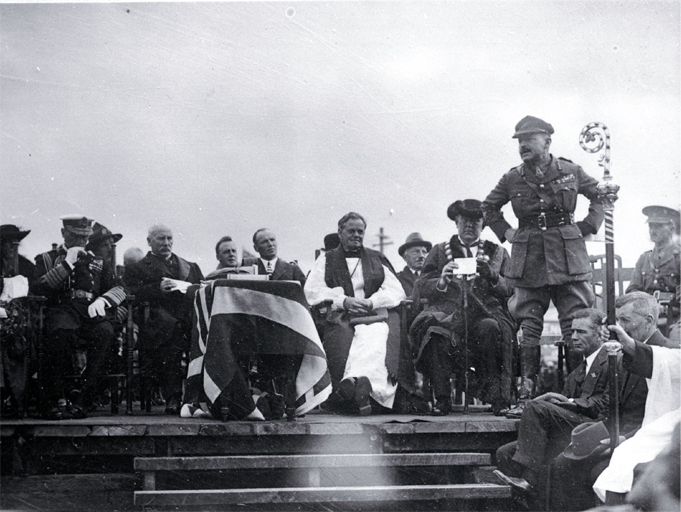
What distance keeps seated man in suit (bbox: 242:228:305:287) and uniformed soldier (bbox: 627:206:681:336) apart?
8.60 ft

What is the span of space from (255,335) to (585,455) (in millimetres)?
2070

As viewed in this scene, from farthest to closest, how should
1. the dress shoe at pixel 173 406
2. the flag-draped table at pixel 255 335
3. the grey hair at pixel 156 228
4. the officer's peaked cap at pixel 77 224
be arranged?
the grey hair at pixel 156 228 → the officer's peaked cap at pixel 77 224 → the dress shoe at pixel 173 406 → the flag-draped table at pixel 255 335

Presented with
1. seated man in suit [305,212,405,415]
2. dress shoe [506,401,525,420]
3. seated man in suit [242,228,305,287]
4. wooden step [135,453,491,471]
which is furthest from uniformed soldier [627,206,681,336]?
seated man in suit [242,228,305,287]

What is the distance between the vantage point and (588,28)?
5.36 meters

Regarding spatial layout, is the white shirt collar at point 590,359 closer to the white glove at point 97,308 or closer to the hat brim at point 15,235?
the white glove at point 97,308

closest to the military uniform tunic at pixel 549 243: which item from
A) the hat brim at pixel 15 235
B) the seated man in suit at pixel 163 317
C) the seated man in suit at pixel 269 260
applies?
the seated man in suit at pixel 269 260

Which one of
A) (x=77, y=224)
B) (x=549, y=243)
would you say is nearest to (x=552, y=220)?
(x=549, y=243)

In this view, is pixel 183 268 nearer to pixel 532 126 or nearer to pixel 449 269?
pixel 449 269

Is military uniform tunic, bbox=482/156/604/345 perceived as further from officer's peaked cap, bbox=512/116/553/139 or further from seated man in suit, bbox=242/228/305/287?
seated man in suit, bbox=242/228/305/287

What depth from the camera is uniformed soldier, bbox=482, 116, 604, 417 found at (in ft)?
18.5

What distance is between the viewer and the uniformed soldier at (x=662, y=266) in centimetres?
637

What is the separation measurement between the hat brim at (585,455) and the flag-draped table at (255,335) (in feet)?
5.17

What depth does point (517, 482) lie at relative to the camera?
4.82 metres

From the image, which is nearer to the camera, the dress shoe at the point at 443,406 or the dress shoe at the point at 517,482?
the dress shoe at the point at 517,482
